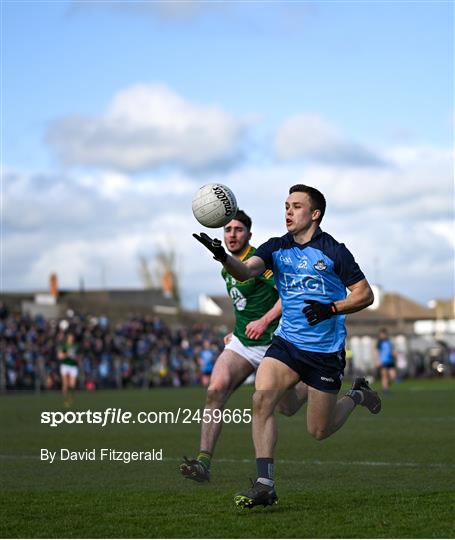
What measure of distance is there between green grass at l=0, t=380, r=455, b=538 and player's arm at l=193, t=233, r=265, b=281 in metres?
1.93

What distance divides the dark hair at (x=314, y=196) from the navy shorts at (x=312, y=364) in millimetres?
1170

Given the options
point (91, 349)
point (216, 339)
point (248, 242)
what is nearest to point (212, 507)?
point (248, 242)

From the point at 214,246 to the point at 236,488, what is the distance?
110 inches

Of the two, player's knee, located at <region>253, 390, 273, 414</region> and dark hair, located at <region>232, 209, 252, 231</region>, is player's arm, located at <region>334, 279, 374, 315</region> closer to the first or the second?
player's knee, located at <region>253, 390, 273, 414</region>

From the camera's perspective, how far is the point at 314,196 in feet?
31.1

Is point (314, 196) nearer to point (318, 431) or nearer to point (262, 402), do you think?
point (262, 402)

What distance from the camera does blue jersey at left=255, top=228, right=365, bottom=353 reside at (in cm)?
938

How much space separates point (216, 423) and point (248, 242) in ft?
6.48

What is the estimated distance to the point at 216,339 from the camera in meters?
58.6

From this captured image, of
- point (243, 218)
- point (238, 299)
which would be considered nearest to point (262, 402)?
point (238, 299)

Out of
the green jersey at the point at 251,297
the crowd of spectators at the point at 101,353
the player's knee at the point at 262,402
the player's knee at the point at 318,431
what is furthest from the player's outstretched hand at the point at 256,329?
the crowd of spectators at the point at 101,353

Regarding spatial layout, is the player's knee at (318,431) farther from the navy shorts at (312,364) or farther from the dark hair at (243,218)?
the dark hair at (243,218)

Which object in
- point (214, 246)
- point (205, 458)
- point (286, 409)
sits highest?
point (214, 246)

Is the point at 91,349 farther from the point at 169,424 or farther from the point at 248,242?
the point at 248,242
